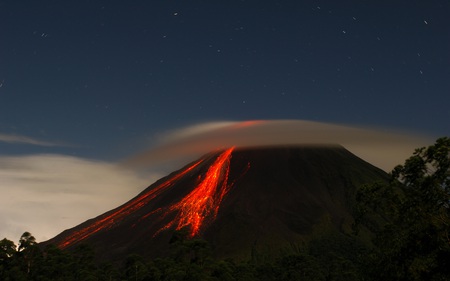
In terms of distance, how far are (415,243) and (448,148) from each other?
378cm

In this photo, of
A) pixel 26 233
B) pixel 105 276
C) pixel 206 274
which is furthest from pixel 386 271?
pixel 26 233

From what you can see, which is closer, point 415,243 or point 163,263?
point 415,243

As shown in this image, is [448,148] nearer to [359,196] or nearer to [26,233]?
[359,196]

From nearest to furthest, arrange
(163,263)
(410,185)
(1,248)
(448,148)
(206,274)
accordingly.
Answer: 1. (448,148)
2. (410,185)
3. (206,274)
4. (1,248)
5. (163,263)

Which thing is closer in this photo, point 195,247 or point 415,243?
point 415,243

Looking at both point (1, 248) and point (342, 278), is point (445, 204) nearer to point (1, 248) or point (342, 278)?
point (1, 248)

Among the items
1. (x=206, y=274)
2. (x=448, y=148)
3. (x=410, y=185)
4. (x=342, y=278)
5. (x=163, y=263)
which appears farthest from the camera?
(x=342, y=278)

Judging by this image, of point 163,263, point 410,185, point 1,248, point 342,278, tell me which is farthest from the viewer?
point 342,278

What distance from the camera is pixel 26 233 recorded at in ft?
272

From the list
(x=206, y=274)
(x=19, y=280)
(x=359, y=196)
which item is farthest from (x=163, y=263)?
(x=359, y=196)

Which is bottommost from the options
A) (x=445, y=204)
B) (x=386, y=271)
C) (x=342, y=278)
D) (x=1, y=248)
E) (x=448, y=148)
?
(x=342, y=278)

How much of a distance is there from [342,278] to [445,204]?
95.2 metres

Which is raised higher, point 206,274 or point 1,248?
point 1,248

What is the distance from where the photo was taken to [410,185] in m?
18.6
